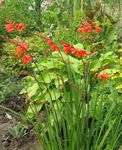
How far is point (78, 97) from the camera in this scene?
3.54 meters

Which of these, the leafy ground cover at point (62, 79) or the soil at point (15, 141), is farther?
the soil at point (15, 141)

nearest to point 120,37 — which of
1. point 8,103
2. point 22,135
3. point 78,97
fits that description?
point 8,103

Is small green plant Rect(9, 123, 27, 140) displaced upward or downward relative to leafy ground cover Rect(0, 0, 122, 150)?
downward

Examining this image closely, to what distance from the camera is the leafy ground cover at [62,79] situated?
3.46 metres

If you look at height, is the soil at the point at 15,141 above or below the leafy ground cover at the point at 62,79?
below

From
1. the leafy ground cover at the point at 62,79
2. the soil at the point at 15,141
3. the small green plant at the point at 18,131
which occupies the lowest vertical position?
the soil at the point at 15,141

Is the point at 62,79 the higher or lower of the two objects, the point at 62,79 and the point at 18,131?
the higher

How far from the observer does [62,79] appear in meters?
3.35

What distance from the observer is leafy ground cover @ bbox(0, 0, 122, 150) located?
346 cm

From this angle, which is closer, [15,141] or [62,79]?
[62,79]

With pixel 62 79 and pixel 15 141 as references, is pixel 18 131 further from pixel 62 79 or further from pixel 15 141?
pixel 62 79

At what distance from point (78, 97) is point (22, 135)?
120cm

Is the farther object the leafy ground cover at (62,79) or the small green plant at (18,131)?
the small green plant at (18,131)

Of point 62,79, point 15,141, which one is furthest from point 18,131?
point 62,79
